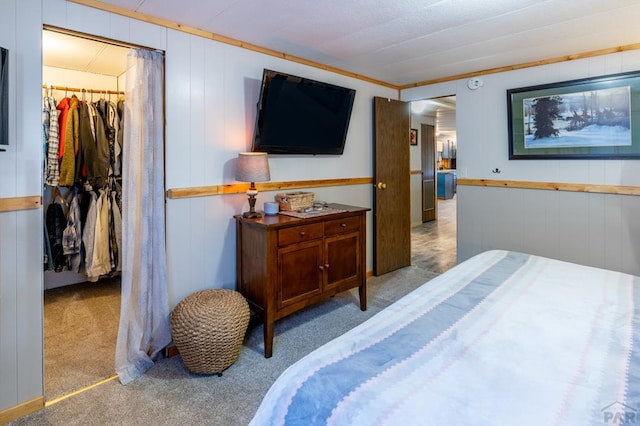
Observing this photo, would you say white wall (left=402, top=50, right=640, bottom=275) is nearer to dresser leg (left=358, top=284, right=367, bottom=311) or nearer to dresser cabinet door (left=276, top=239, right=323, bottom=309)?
dresser leg (left=358, top=284, right=367, bottom=311)

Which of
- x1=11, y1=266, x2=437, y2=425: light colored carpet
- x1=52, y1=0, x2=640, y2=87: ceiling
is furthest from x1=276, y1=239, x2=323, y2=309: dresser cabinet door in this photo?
x1=52, y1=0, x2=640, y2=87: ceiling

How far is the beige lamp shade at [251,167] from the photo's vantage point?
2.52 m

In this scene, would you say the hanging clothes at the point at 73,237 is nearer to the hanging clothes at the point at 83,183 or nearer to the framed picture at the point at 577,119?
the hanging clothes at the point at 83,183

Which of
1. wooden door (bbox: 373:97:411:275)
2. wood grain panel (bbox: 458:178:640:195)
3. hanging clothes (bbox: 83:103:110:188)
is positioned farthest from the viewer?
wooden door (bbox: 373:97:411:275)

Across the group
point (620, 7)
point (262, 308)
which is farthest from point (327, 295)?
point (620, 7)

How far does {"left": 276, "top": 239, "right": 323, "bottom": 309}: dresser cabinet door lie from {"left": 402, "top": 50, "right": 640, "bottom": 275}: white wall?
1972mm

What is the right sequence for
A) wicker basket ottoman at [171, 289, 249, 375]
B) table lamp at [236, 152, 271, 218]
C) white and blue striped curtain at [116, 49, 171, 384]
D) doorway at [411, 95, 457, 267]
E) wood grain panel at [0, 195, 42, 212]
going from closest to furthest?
wood grain panel at [0, 195, 42, 212], wicker basket ottoman at [171, 289, 249, 375], white and blue striped curtain at [116, 49, 171, 384], table lamp at [236, 152, 271, 218], doorway at [411, 95, 457, 267]

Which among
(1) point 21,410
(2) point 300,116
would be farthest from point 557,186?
(1) point 21,410

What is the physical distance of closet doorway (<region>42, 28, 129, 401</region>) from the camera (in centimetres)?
283

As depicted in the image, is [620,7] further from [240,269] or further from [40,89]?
[40,89]

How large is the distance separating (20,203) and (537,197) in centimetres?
390

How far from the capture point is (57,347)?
2.52 metres

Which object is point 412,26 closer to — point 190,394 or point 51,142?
point 190,394

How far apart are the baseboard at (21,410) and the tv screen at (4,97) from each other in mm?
1314
